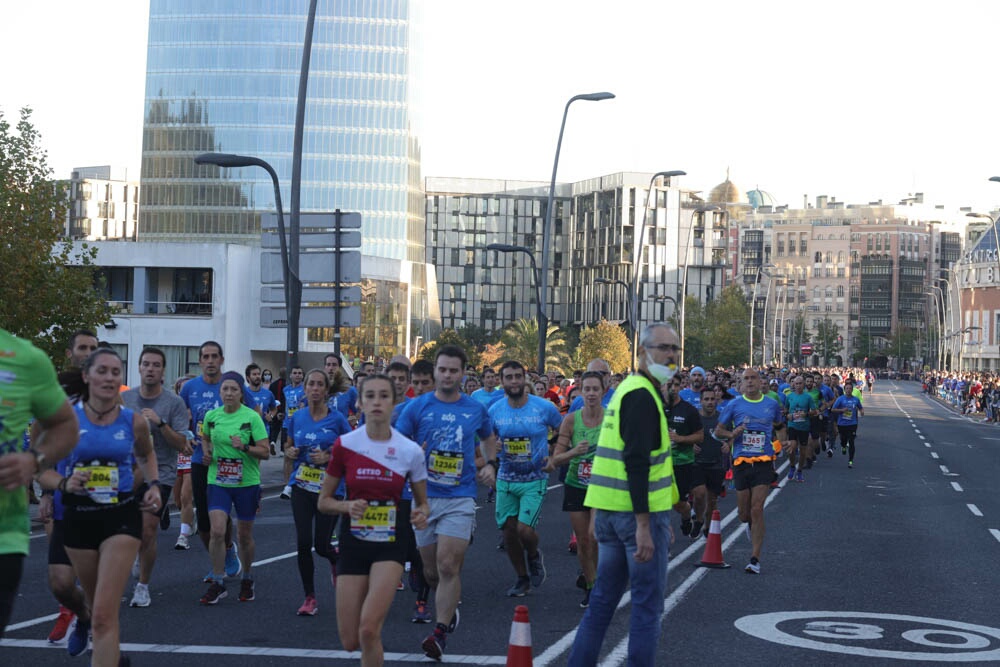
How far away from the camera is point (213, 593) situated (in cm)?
1093

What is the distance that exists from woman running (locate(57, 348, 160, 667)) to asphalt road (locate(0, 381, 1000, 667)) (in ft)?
3.88

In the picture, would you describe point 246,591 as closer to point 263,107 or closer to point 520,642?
point 520,642

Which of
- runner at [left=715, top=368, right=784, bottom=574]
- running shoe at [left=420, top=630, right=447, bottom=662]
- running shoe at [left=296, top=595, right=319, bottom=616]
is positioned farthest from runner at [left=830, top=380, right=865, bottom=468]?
running shoe at [left=420, top=630, right=447, bottom=662]

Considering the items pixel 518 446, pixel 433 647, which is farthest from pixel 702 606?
pixel 433 647

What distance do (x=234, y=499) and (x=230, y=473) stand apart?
0.22 meters

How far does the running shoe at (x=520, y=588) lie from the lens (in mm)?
11664

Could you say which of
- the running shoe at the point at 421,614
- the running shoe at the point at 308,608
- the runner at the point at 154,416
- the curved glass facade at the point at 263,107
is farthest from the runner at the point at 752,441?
the curved glass facade at the point at 263,107

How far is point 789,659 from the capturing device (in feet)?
29.7

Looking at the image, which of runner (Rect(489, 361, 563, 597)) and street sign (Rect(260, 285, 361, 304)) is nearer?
runner (Rect(489, 361, 563, 597))

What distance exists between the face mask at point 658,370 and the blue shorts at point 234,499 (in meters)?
4.59

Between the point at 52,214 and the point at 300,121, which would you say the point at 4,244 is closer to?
the point at 52,214

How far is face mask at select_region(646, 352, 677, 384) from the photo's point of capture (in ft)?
24.6

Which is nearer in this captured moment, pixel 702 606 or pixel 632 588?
pixel 632 588

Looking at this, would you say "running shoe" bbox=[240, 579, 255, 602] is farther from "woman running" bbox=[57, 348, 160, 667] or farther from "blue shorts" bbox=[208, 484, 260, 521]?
"woman running" bbox=[57, 348, 160, 667]
